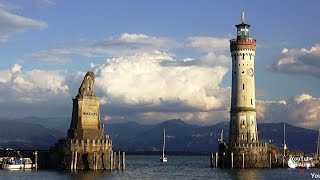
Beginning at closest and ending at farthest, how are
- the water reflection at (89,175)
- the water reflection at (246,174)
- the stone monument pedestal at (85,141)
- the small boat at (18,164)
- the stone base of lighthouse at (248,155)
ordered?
the water reflection at (89,175)
the water reflection at (246,174)
the stone monument pedestal at (85,141)
the small boat at (18,164)
the stone base of lighthouse at (248,155)

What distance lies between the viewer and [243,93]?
136 metres

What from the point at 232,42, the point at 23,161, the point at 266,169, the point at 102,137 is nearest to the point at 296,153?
the point at 266,169

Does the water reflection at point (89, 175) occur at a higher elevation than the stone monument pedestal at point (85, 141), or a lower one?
lower

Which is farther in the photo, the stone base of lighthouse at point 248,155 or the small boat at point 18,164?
the stone base of lighthouse at point 248,155

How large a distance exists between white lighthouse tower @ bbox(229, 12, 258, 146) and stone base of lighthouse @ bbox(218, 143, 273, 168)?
1.19 m

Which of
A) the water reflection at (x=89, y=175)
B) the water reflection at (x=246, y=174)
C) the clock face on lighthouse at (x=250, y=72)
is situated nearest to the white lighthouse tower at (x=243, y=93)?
the clock face on lighthouse at (x=250, y=72)

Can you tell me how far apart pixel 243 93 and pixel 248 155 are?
13.0 meters

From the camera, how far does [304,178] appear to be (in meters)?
115

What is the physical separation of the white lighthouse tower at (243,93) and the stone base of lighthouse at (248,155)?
1.19m

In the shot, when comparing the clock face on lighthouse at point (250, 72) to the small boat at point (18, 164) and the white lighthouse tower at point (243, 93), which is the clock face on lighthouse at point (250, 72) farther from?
the small boat at point (18, 164)

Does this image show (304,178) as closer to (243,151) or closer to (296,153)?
(243,151)

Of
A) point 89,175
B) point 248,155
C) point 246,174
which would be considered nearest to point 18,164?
point 89,175

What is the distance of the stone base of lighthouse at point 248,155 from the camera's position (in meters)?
136

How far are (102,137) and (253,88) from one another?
35.7m
